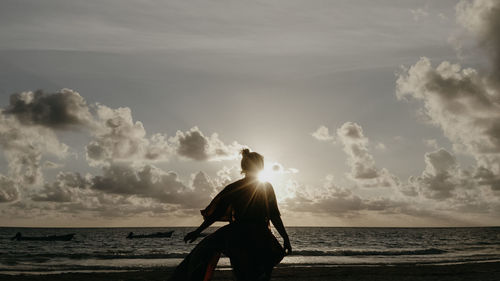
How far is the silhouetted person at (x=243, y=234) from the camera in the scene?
16.2 feet

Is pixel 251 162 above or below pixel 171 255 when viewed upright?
above

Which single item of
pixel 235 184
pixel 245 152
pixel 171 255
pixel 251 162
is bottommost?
pixel 171 255

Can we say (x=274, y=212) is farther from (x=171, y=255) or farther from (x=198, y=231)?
(x=171, y=255)

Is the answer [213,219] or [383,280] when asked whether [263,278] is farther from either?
[383,280]

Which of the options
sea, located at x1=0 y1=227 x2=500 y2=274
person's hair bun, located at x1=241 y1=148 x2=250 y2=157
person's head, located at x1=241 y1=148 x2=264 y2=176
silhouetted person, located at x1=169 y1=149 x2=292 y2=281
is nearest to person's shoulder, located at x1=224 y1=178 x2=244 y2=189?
silhouetted person, located at x1=169 y1=149 x2=292 y2=281

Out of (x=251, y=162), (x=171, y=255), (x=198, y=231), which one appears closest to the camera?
(x=198, y=231)

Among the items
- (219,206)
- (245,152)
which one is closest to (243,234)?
(219,206)

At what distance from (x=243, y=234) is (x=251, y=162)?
2.48 feet

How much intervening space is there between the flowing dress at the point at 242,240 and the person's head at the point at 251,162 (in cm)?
10

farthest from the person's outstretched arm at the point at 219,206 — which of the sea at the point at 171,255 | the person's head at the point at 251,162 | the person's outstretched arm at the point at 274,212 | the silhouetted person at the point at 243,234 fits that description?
the sea at the point at 171,255

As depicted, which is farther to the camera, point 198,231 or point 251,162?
point 251,162

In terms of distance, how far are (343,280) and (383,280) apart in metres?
1.33

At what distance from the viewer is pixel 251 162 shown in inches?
201

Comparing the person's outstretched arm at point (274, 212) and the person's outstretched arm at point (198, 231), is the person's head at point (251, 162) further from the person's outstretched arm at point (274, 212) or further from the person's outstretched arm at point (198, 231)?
the person's outstretched arm at point (198, 231)
